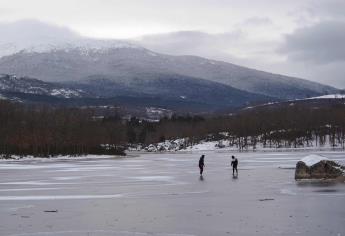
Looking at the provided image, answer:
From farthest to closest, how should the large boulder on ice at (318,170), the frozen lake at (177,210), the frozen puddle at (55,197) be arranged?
the large boulder on ice at (318,170)
the frozen puddle at (55,197)
the frozen lake at (177,210)

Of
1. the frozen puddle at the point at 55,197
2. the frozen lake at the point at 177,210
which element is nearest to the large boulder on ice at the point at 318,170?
the frozen lake at the point at 177,210

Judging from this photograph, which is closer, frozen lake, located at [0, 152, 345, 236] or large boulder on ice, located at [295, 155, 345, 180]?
frozen lake, located at [0, 152, 345, 236]

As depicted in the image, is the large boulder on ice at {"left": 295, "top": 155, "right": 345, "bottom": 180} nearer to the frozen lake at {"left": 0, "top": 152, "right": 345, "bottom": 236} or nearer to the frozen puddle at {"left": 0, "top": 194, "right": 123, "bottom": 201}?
the frozen lake at {"left": 0, "top": 152, "right": 345, "bottom": 236}

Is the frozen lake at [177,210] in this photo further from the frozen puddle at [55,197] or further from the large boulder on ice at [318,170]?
the large boulder on ice at [318,170]

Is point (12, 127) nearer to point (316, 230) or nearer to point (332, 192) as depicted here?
point (332, 192)

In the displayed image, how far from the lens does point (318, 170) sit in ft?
135

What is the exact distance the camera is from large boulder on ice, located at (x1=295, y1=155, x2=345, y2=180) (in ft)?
133

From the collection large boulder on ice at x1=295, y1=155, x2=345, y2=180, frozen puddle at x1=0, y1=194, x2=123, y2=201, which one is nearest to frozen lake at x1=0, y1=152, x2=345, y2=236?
frozen puddle at x1=0, y1=194, x2=123, y2=201

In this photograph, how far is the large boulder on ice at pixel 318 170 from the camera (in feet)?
133

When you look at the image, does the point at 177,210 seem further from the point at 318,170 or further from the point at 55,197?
the point at 318,170

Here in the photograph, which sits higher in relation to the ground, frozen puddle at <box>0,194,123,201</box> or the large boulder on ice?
the large boulder on ice

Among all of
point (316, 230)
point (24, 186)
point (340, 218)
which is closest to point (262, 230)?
point (316, 230)

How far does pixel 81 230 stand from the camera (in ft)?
62.1

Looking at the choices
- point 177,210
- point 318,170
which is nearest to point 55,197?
point 177,210
